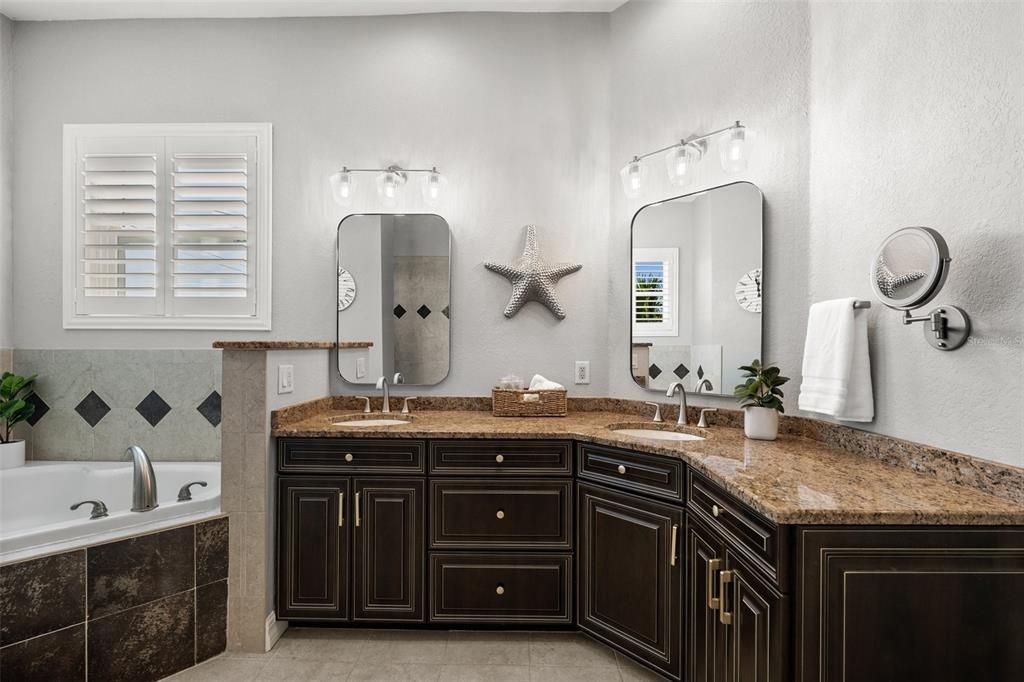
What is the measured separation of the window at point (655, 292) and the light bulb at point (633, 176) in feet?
1.01

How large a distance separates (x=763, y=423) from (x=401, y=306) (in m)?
1.89

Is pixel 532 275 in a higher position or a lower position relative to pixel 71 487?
higher

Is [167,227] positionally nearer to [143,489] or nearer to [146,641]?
[143,489]

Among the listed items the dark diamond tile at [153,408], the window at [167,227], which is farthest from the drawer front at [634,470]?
the dark diamond tile at [153,408]

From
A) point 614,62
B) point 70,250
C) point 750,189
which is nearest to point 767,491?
point 750,189

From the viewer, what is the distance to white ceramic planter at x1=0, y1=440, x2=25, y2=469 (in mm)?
2752

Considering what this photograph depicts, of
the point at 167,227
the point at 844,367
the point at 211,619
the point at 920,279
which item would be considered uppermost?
the point at 167,227

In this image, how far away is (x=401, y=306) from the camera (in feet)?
9.56

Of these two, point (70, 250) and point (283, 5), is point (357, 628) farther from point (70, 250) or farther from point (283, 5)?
point (283, 5)

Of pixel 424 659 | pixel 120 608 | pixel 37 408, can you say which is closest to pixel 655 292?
pixel 424 659

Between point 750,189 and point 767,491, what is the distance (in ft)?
4.83

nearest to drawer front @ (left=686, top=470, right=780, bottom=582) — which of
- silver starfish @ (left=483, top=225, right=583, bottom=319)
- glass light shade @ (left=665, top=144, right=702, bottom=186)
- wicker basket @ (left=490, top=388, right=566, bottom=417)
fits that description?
wicker basket @ (left=490, top=388, right=566, bottom=417)

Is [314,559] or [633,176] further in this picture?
[633,176]

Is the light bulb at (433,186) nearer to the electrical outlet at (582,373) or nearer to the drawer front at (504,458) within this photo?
the electrical outlet at (582,373)
